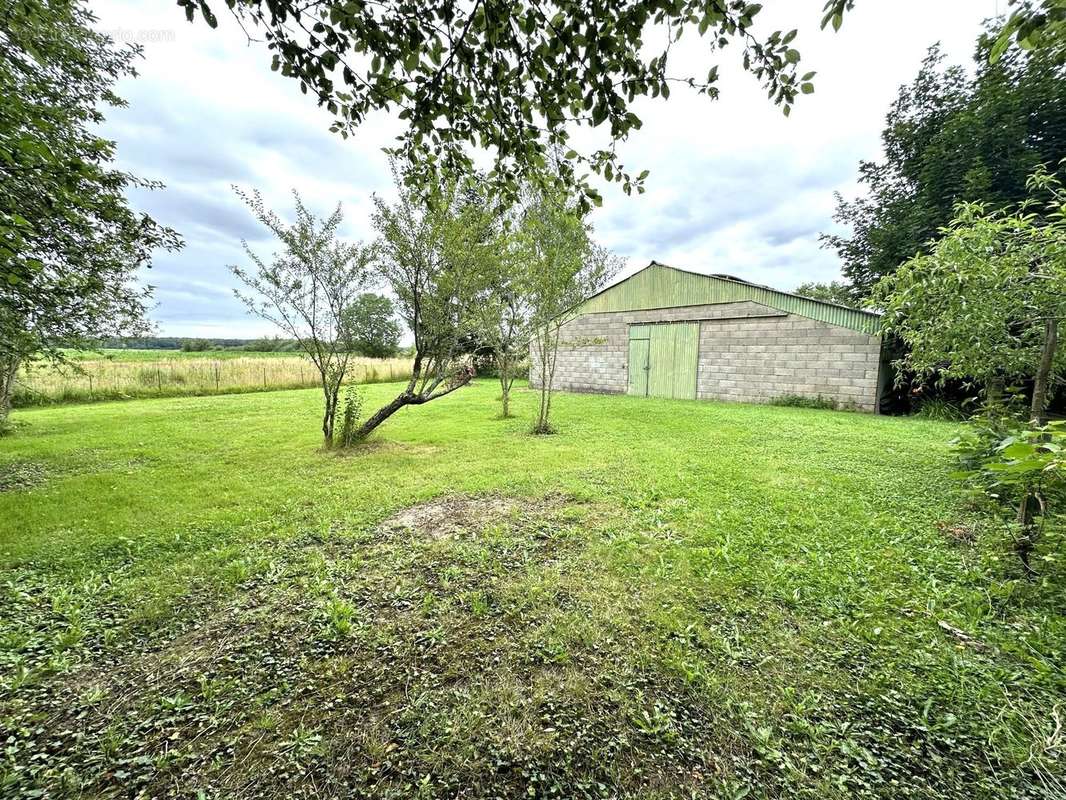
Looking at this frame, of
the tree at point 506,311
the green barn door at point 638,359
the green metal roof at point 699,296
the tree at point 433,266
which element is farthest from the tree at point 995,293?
the green barn door at point 638,359

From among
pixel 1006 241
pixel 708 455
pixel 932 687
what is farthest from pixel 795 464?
pixel 932 687

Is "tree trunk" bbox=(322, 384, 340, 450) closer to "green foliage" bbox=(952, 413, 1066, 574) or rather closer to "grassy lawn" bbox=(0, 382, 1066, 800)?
"grassy lawn" bbox=(0, 382, 1066, 800)

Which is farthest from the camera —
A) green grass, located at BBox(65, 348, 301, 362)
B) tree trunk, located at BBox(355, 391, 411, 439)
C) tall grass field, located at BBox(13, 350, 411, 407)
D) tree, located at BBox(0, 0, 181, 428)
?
tall grass field, located at BBox(13, 350, 411, 407)

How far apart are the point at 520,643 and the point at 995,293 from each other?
441 cm

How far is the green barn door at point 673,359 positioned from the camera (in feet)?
44.9

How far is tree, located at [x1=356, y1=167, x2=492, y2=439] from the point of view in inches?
228

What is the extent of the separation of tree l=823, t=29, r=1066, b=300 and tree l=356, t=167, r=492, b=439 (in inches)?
499

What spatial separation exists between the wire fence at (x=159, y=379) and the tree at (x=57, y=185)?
490 centimetres

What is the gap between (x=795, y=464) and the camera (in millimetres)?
5445

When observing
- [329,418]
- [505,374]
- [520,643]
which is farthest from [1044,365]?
[505,374]

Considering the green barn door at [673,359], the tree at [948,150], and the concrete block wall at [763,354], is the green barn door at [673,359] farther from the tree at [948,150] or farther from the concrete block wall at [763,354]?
the tree at [948,150]

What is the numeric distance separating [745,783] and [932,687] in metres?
1.10

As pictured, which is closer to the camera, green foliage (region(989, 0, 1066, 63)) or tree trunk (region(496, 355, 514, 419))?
green foliage (region(989, 0, 1066, 63))

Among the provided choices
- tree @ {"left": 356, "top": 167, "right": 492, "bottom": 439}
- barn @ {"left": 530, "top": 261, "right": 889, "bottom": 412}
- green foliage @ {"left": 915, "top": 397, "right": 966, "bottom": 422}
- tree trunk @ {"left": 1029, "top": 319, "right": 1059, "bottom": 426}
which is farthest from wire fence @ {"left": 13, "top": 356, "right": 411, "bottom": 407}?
green foliage @ {"left": 915, "top": 397, "right": 966, "bottom": 422}
